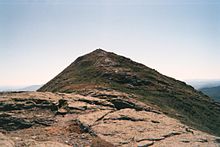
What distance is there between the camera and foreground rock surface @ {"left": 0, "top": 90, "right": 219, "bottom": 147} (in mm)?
18062

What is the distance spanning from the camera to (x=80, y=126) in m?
20.6

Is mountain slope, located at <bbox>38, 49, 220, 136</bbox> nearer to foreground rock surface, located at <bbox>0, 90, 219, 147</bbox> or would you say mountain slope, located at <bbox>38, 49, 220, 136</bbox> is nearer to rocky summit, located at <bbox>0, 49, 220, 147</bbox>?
rocky summit, located at <bbox>0, 49, 220, 147</bbox>

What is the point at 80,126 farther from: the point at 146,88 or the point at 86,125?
the point at 146,88

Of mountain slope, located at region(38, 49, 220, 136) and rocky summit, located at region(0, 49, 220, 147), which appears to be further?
mountain slope, located at region(38, 49, 220, 136)

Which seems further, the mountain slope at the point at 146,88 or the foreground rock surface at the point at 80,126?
the mountain slope at the point at 146,88

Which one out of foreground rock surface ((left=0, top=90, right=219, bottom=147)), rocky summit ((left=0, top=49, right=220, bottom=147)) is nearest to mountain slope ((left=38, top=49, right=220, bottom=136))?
rocky summit ((left=0, top=49, right=220, bottom=147))

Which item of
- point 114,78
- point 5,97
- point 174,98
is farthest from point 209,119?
point 5,97

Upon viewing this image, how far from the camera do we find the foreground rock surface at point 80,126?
1806cm

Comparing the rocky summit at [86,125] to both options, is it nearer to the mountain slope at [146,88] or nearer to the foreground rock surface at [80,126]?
the foreground rock surface at [80,126]

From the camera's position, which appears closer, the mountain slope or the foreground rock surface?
the foreground rock surface

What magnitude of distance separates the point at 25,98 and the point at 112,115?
8.72 meters

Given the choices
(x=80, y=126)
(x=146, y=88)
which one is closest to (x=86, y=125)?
(x=80, y=126)

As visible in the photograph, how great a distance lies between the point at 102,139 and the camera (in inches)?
722

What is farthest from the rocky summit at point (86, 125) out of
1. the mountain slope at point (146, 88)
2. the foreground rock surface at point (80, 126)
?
the mountain slope at point (146, 88)
